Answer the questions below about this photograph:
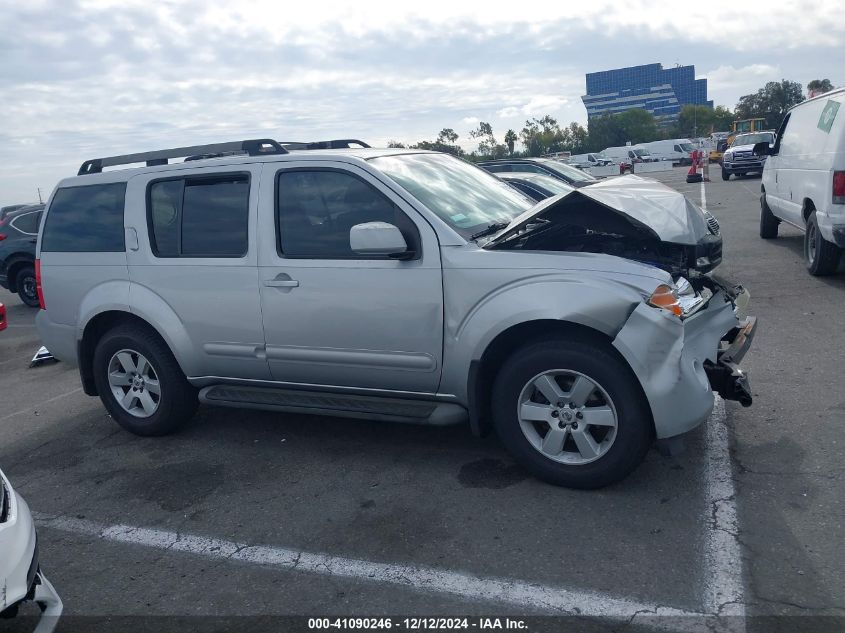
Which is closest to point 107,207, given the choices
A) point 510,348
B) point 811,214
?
point 510,348

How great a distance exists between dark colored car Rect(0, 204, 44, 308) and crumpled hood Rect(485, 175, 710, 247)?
37.5 ft

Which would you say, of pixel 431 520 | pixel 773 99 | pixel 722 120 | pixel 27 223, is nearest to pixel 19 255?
pixel 27 223

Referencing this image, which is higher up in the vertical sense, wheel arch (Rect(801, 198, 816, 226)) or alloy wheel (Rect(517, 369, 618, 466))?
wheel arch (Rect(801, 198, 816, 226))

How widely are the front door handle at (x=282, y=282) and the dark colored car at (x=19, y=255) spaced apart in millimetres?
10220

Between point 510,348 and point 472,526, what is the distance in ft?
3.35

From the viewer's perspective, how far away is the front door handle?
4845 millimetres

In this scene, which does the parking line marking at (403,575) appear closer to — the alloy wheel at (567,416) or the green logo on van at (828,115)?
the alloy wheel at (567,416)

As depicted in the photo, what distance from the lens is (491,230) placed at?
4.77 meters

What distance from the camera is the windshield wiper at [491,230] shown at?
4.57 m

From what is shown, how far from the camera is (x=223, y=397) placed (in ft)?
17.1

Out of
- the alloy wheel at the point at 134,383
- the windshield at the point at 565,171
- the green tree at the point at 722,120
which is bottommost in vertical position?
the alloy wheel at the point at 134,383

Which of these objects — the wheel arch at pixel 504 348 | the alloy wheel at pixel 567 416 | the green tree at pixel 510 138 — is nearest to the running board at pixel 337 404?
the wheel arch at pixel 504 348

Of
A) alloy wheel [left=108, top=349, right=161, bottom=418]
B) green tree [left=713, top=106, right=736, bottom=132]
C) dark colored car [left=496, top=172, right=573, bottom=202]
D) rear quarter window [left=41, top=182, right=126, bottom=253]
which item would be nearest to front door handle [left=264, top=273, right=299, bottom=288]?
alloy wheel [left=108, top=349, right=161, bottom=418]

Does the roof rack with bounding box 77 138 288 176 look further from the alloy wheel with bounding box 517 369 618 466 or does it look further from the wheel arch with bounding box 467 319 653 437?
the alloy wheel with bounding box 517 369 618 466
